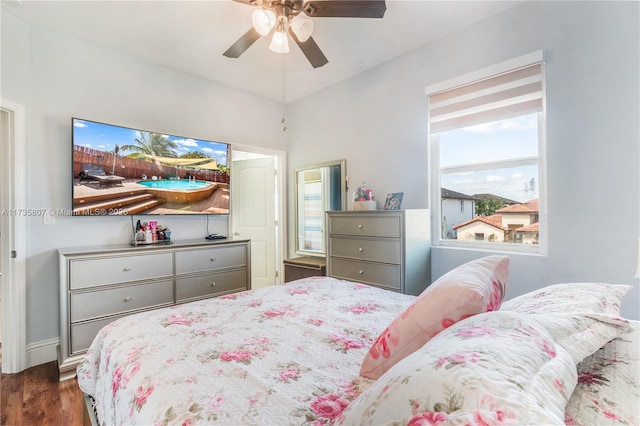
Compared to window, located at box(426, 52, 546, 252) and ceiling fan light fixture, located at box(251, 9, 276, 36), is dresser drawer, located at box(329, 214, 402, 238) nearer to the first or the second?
window, located at box(426, 52, 546, 252)

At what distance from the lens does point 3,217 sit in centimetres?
236

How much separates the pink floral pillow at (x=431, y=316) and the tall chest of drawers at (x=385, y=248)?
5.25ft

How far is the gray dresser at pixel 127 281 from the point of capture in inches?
88.4

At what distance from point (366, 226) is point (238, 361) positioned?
1951 mm

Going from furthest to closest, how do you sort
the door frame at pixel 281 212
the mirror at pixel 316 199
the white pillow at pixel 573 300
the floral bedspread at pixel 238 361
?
the door frame at pixel 281 212, the mirror at pixel 316 199, the white pillow at pixel 573 300, the floral bedspread at pixel 238 361

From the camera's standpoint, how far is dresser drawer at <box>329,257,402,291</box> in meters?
2.58

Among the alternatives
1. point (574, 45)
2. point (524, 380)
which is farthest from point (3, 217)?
point (574, 45)

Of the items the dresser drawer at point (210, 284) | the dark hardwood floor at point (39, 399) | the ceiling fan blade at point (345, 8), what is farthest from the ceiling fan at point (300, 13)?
the dark hardwood floor at point (39, 399)

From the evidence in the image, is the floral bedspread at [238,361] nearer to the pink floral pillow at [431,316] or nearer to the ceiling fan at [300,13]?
the pink floral pillow at [431,316]

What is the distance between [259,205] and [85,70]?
239 cm

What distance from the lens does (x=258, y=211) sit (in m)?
4.37

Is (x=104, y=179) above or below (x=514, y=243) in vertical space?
above

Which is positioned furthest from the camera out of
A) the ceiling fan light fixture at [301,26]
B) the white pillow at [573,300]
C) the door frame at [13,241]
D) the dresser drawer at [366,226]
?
the dresser drawer at [366,226]

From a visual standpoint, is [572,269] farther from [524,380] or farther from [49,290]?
[49,290]
